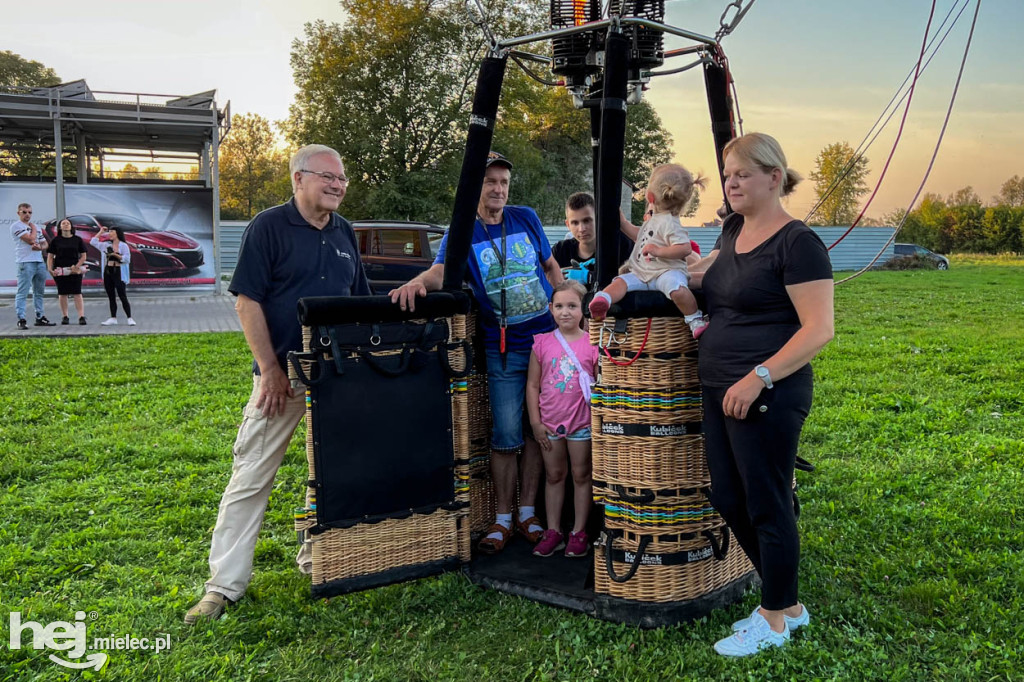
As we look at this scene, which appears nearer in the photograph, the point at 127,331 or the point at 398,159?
the point at 127,331

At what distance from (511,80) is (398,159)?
4.65 metres

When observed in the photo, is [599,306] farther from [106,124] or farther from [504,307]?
[106,124]

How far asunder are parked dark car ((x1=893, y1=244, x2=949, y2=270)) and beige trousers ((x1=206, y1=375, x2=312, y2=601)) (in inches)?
1259

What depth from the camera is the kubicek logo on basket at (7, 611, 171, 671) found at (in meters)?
2.96

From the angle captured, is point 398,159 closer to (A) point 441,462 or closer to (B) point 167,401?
(B) point 167,401

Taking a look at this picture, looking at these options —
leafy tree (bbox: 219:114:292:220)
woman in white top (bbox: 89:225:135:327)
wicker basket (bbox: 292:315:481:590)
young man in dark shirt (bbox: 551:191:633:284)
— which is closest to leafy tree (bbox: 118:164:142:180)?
woman in white top (bbox: 89:225:135:327)

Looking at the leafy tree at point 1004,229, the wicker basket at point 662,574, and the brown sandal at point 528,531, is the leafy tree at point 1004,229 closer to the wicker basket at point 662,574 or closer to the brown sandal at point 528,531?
the brown sandal at point 528,531

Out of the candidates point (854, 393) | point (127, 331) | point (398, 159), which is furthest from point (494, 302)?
point (398, 159)

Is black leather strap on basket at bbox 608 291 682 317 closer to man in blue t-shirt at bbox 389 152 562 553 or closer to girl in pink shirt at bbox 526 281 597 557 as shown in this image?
girl in pink shirt at bbox 526 281 597 557

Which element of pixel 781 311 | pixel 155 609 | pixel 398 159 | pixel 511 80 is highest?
pixel 511 80

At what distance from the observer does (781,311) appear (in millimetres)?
2697

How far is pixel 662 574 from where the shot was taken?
123 inches

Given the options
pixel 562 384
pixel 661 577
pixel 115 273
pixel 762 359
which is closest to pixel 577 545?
pixel 661 577

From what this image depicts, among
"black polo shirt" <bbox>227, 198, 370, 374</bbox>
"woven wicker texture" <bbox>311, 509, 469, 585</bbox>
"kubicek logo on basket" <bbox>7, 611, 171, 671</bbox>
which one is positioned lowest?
"kubicek logo on basket" <bbox>7, 611, 171, 671</bbox>
